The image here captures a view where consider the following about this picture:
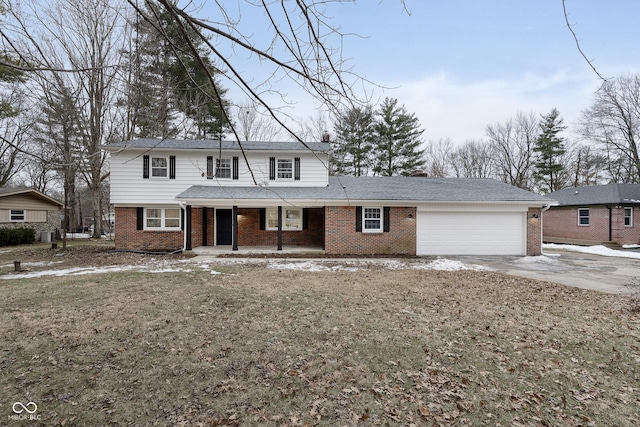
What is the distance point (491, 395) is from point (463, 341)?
1.19 metres

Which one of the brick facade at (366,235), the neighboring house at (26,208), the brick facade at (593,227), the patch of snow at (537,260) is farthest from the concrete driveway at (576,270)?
the neighboring house at (26,208)

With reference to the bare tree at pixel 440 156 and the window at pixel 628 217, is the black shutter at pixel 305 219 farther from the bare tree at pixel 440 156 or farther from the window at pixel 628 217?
the bare tree at pixel 440 156

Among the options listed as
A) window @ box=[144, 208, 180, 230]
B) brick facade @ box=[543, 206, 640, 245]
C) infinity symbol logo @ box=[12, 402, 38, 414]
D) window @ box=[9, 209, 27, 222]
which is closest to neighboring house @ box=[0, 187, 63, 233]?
window @ box=[9, 209, 27, 222]

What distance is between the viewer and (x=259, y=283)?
7.24m

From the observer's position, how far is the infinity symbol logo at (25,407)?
8.49ft

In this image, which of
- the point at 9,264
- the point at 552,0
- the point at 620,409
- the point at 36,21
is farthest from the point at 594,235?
the point at 9,264

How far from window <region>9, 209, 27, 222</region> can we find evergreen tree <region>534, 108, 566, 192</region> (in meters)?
41.8

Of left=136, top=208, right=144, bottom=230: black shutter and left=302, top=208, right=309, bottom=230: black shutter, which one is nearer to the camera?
left=136, top=208, right=144, bottom=230: black shutter

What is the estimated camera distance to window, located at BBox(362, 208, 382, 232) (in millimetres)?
13000

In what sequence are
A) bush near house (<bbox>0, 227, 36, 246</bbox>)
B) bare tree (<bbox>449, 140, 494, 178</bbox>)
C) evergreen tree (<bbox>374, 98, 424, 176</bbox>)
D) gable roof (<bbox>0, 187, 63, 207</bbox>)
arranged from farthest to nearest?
bare tree (<bbox>449, 140, 494, 178</bbox>)
evergreen tree (<bbox>374, 98, 424, 176</bbox>)
gable roof (<bbox>0, 187, 63, 207</bbox>)
bush near house (<bbox>0, 227, 36, 246</bbox>)

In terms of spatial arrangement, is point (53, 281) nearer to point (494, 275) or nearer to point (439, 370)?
point (439, 370)

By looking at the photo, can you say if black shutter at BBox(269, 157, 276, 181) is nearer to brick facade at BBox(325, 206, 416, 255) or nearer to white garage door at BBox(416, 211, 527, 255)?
brick facade at BBox(325, 206, 416, 255)

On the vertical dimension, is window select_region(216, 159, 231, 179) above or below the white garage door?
above

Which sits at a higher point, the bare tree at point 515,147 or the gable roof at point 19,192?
the bare tree at point 515,147
